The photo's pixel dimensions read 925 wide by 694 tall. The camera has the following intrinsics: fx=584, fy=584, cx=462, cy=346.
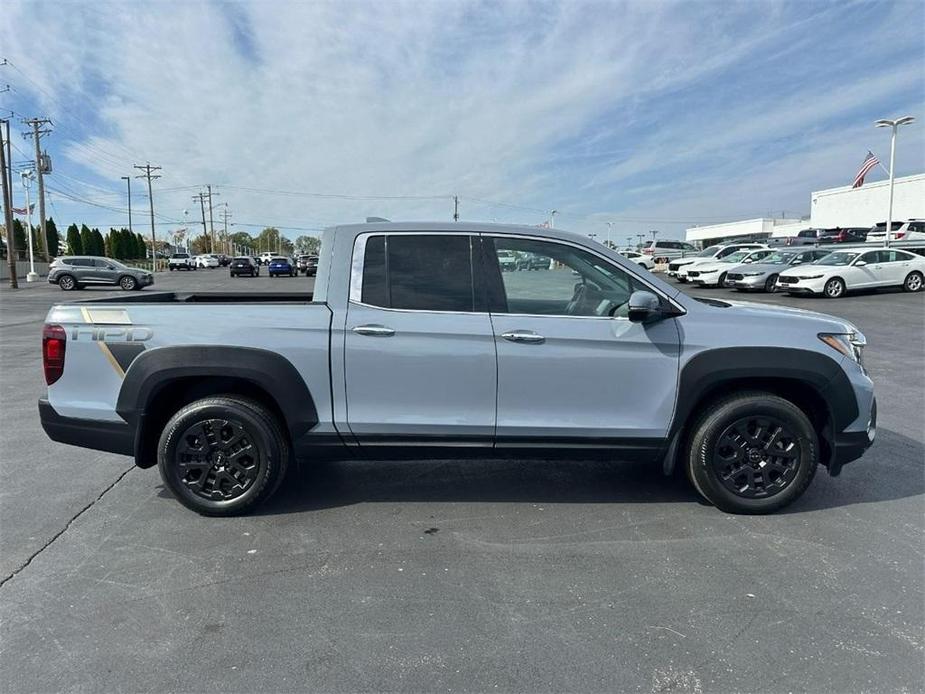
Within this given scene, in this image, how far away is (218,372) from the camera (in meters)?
3.57

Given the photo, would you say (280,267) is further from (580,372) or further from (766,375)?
(766,375)

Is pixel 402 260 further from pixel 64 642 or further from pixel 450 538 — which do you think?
pixel 64 642

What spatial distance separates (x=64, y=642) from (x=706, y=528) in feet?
11.3

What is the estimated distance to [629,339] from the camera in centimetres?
360

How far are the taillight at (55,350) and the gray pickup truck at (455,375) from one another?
2 cm

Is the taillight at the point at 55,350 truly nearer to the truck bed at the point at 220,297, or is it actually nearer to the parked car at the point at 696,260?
the truck bed at the point at 220,297

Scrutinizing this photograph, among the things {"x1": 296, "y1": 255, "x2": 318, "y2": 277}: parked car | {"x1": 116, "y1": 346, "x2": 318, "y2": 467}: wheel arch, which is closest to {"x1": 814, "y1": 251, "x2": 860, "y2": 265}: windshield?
{"x1": 116, "y1": 346, "x2": 318, "y2": 467}: wheel arch

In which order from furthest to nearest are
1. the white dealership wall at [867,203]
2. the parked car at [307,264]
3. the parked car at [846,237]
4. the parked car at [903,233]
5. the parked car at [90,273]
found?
the white dealership wall at [867,203], the parked car at [307,264], the parked car at [846,237], the parked car at [903,233], the parked car at [90,273]

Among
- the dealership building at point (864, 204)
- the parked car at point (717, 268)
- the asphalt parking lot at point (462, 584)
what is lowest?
the asphalt parking lot at point (462, 584)

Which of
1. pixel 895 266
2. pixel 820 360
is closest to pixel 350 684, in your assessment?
pixel 820 360

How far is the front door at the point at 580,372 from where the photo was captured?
356 centimetres

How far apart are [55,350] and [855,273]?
22737mm

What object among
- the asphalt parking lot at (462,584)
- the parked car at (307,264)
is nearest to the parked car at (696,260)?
the asphalt parking lot at (462,584)

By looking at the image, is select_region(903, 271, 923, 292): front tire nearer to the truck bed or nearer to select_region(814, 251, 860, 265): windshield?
select_region(814, 251, 860, 265): windshield
